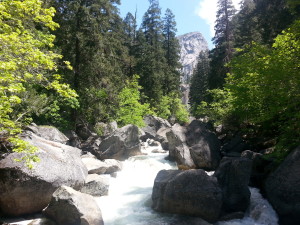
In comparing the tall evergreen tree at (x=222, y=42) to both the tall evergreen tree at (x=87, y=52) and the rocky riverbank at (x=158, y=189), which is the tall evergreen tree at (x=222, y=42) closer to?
the tall evergreen tree at (x=87, y=52)

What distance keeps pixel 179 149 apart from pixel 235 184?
6010mm

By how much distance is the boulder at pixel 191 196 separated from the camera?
8094mm

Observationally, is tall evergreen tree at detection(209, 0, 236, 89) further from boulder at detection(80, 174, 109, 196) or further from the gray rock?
the gray rock

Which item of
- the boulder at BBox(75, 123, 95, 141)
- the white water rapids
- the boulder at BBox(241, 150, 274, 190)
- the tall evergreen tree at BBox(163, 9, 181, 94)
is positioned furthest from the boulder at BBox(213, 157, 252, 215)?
the tall evergreen tree at BBox(163, 9, 181, 94)

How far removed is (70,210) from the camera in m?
7.14

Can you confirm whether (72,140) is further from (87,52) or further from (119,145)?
(87,52)

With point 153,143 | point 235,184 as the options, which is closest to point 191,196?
point 235,184

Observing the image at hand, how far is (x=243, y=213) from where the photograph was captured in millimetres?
8406

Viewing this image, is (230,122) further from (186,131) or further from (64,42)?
(64,42)

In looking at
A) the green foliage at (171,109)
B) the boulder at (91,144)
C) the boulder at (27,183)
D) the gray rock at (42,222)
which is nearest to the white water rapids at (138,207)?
Result: the gray rock at (42,222)

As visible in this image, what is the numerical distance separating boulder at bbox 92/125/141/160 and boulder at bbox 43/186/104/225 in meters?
8.16

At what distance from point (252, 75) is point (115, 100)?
11.3 meters

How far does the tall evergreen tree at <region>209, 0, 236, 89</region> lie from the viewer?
2708 cm

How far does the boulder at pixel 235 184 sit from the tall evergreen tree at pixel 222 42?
18429 millimetres
